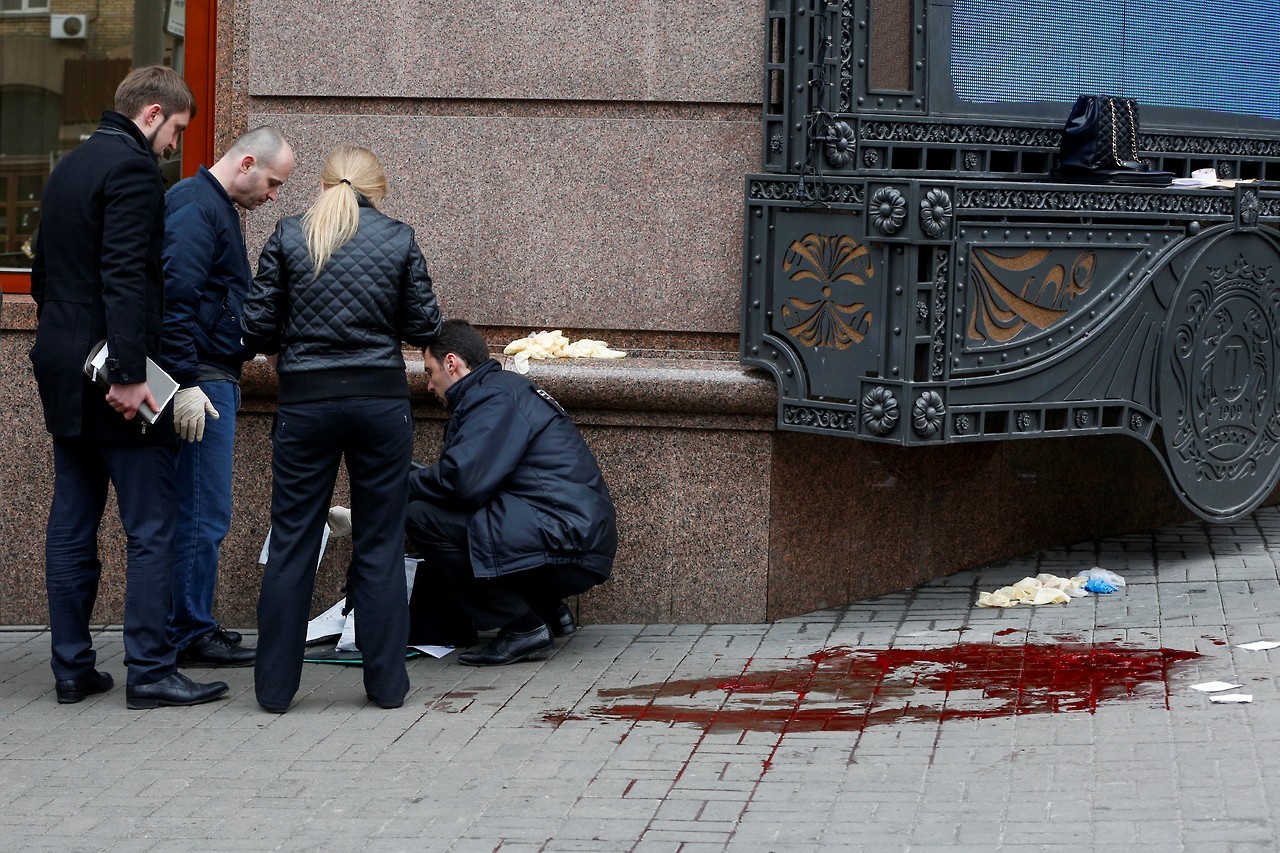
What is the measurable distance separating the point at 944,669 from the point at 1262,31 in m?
3.92

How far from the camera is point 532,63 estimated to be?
6504 millimetres

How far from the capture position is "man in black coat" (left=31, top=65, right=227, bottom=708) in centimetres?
510

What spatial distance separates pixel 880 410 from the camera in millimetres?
6016

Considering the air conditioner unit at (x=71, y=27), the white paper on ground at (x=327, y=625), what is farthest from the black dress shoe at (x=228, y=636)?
the air conditioner unit at (x=71, y=27)

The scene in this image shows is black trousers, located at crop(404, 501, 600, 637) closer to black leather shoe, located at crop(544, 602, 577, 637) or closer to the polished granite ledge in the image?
black leather shoe, located at crop(544, 602, 577, 637)

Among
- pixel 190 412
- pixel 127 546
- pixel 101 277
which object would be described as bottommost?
pixel 127 546

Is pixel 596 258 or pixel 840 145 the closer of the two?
pixel 840 145

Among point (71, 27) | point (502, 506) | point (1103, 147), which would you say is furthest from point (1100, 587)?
point (71, 27)

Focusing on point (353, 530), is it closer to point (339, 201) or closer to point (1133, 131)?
point (339, 201)

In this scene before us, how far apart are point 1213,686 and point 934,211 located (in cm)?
187

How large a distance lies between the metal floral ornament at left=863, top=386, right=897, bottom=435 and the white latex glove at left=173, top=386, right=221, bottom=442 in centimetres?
233

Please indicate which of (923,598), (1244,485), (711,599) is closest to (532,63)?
(711,599)

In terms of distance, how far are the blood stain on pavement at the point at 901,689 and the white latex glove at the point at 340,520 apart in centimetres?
119

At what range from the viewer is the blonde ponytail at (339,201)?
200 inches
